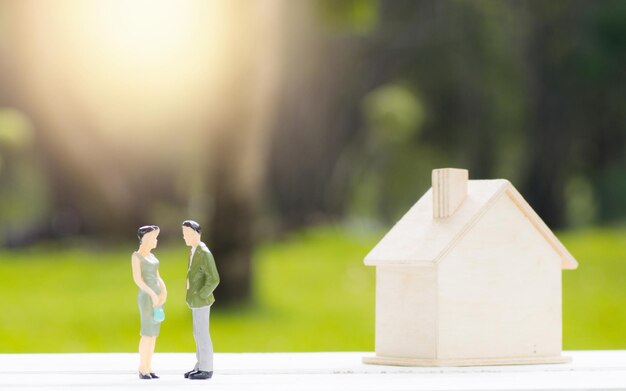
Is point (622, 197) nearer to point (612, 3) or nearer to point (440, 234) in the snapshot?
point (612, 3)

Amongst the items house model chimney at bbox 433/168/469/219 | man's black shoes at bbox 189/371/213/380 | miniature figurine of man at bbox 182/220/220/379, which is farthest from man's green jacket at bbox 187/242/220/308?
house model chimney at bbox 433/168/469/219

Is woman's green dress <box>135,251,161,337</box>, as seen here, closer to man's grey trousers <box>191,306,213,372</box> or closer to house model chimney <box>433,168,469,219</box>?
man's grey trousers <box>191,306,213,372</box>

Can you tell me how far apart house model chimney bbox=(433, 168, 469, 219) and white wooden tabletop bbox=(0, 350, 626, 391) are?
681 mm

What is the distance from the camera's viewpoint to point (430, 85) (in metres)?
21.5

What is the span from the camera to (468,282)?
4652 millimetres

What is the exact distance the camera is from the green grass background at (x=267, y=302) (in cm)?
938

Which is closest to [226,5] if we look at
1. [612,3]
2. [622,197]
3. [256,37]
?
[256,37]

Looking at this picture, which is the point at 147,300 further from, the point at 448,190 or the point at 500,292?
the point at 500,292

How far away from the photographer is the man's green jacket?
4281 millimetres

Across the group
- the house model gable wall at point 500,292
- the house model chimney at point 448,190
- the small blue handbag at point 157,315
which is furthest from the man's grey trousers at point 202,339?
the house model chimney at point 448,190

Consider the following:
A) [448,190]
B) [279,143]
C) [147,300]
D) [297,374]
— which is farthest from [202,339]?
[279,143]

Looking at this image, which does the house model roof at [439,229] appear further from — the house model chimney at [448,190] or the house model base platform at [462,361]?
the house model base platform at [462,361]

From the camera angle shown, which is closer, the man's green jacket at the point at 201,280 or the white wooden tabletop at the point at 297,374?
the white wooden tabletop at the point at 297,374

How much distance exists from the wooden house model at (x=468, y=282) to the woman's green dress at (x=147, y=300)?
→ 96cm
